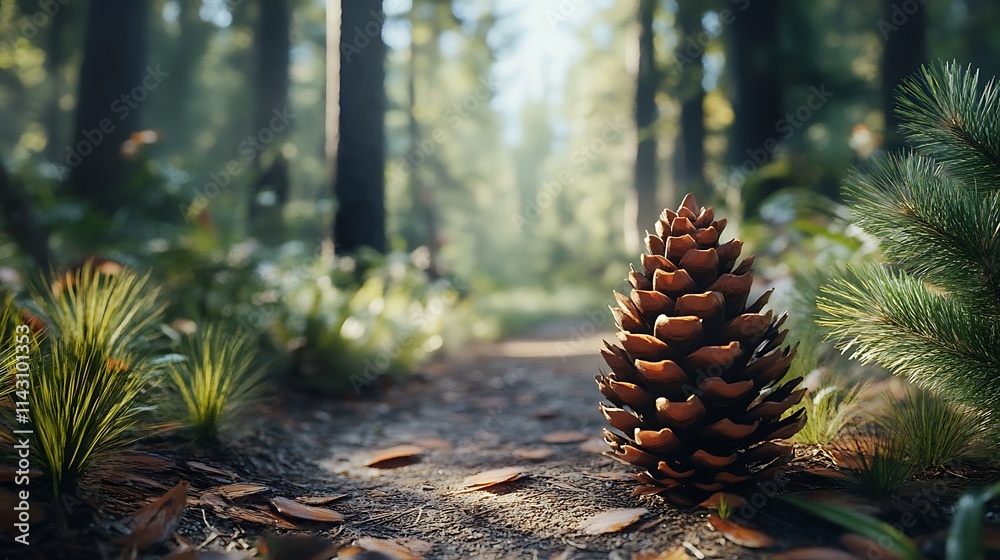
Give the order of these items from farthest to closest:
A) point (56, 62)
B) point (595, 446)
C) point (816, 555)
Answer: point (56, 62), point (595, 446), point (816, 555)

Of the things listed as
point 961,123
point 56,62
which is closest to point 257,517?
point 961,123

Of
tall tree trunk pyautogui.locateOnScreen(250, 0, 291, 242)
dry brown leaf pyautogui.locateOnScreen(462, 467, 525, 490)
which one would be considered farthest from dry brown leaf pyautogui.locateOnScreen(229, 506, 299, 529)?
tall tree trunk pyautogui.locateOnScreen(250, 0, 291, 242)

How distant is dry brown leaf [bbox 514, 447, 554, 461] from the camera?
2760 millimetres

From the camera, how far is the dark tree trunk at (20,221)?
155 inches

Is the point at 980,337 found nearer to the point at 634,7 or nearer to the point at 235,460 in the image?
the point at 235,460

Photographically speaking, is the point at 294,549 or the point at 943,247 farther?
the point at 943,247

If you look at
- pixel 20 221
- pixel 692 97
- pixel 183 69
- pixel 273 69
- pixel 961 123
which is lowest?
pixel 20 221

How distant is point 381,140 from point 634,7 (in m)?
9.87

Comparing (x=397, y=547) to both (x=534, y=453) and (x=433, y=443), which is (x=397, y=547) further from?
(x=433, y=443)

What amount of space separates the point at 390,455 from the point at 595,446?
0.93m

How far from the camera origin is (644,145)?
46.8 feet

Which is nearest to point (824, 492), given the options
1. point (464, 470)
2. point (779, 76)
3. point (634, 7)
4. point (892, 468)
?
point (892, 468)

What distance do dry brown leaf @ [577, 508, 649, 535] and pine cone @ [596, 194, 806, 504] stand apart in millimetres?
124

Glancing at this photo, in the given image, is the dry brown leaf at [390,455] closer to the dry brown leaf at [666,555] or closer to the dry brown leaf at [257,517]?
the dry brown leaf at [257,517]
